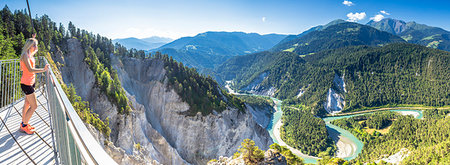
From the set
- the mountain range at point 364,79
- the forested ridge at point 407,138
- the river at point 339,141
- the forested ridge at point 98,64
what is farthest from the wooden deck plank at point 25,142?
the mountain range at point 364,79

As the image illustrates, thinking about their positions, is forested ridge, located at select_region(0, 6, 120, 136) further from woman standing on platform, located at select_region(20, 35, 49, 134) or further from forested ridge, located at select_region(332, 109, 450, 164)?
forested ridge, located at select_region(332, 109, 450, 164)

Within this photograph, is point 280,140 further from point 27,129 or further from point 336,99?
point 27,129

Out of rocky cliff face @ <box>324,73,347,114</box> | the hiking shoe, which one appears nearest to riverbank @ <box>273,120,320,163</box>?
rocky cliff face @ <box>324,73,347,114</box>

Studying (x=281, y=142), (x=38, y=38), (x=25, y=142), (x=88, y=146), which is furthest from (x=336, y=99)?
(x=88, y=146)

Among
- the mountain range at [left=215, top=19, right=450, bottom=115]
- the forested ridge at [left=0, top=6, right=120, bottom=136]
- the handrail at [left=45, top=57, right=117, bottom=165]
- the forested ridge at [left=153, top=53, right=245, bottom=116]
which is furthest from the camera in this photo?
the mountain range at [left=215, top=19, right=450, bottom=115]

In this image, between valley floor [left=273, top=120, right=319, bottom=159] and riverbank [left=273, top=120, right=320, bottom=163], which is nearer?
riverbank [left=273, top=120, right=320, bottom=163]

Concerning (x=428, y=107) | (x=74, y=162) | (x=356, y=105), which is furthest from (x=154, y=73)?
(x=428, y=107)

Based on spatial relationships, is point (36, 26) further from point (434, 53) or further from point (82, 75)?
point (434, 53)
